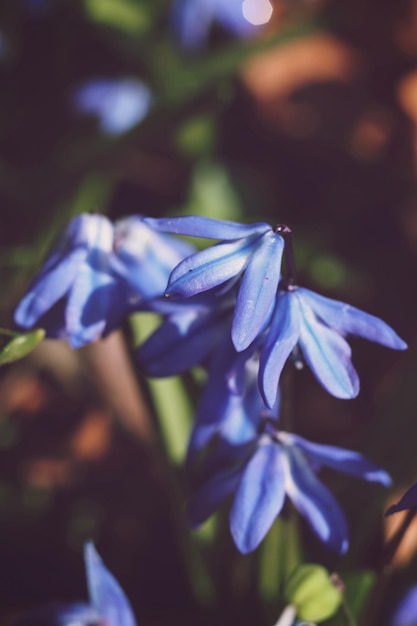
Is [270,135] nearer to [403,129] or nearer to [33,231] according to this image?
[403,129]

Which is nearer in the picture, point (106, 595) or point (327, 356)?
point (327, 356)

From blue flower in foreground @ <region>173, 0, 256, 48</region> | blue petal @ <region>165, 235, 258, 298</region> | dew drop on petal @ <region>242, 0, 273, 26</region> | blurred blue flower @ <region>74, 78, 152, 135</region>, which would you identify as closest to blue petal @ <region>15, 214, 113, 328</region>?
blue petal @ <region>165, 235, 258, 298</region>

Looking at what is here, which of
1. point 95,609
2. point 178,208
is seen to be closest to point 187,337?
point 95,609

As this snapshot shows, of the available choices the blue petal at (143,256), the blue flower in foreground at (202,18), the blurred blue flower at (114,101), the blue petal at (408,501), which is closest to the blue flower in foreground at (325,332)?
the blue petal at (408,501)

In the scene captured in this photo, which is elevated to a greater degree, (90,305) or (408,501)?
(90,305)

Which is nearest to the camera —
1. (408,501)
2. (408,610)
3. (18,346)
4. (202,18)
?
(408,501)

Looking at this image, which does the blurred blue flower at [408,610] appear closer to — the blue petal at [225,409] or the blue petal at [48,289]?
the blue petal at [225,409]

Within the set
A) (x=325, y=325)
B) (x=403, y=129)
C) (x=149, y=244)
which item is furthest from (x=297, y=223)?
(x=325, y=325)

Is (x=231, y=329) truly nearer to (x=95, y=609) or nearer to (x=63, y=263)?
(x=63, y=263)
